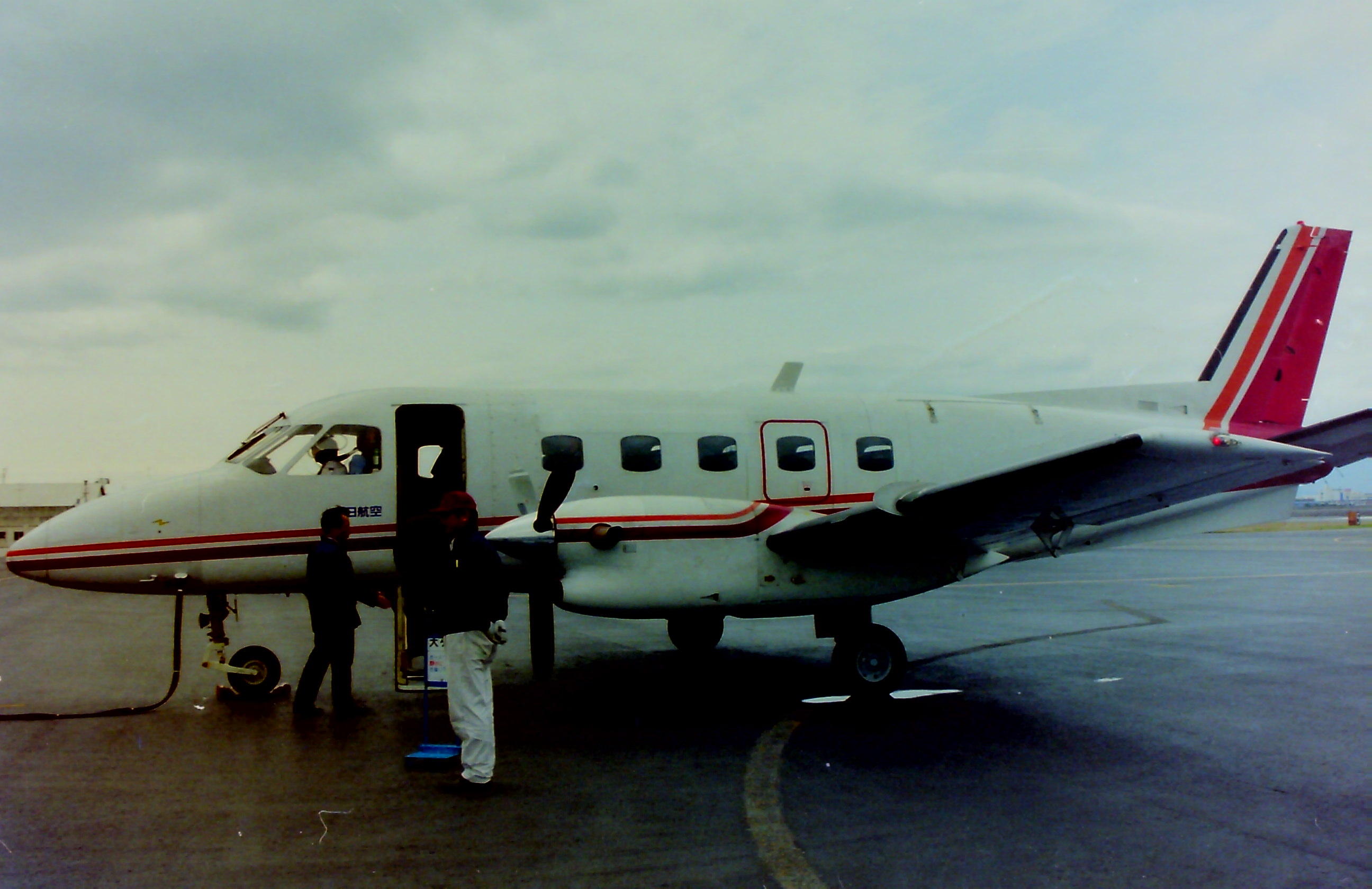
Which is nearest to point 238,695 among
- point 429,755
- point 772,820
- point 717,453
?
point 429,755

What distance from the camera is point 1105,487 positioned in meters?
6.88

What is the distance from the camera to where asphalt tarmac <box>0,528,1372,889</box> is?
4.26 m

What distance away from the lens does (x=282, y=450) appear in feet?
26.6

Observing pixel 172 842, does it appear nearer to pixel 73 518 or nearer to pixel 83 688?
pixel 73 518

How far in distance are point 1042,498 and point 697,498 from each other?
284 centimetres

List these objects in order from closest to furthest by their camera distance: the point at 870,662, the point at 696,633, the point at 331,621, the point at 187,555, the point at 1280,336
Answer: the point at 331,621 → the point at 187,555 → the point at 870,662 → the point at 696,633 → the point at 1280,336

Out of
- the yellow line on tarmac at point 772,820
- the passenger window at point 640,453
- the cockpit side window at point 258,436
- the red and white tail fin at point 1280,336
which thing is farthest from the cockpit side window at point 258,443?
the red and white tail fin at point 1280,336

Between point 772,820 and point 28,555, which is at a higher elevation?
point 28,555

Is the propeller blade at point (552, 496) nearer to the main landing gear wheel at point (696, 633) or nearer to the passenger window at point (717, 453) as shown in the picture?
the passenger window at point (717, 453)

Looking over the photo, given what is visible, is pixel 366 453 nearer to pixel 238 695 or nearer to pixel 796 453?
pixel 238 695

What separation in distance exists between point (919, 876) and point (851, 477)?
560 cm

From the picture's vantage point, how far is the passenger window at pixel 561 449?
852cm

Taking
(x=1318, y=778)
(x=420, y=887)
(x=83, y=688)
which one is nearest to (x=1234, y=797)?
(x=1318, y=778)

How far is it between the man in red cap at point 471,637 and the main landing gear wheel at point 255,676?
3.71 m
